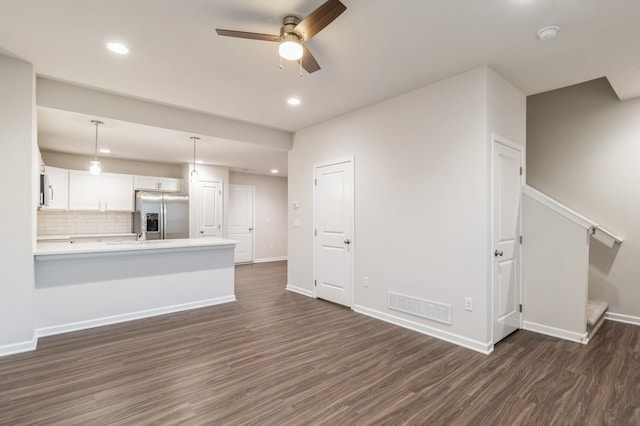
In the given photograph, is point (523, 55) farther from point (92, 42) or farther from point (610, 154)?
point (92, 42)

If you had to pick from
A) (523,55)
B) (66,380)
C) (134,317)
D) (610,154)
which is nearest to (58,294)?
(134,317)

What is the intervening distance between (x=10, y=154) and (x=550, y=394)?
5055 millimetres

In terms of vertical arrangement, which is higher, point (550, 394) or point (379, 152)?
point (379, 152)

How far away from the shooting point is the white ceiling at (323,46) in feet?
7.11

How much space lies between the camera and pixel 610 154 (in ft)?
12.9

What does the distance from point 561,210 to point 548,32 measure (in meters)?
1.84

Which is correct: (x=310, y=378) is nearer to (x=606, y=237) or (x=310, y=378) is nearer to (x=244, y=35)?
(x=244, y=35)

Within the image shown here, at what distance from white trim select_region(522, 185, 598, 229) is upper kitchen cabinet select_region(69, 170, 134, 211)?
23.2ft

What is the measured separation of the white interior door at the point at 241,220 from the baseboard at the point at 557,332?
6.65m

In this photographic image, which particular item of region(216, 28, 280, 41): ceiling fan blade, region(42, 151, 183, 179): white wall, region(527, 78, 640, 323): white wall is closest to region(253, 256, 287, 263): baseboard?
region(42, 151, 183, 179): white wall

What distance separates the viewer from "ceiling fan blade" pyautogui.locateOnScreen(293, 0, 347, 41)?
181 centimetres

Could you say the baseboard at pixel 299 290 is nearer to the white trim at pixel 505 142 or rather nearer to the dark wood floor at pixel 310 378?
the dark wood floor at pixel 310 378

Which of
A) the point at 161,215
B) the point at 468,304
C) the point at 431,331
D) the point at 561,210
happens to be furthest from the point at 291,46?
the point at 161,215

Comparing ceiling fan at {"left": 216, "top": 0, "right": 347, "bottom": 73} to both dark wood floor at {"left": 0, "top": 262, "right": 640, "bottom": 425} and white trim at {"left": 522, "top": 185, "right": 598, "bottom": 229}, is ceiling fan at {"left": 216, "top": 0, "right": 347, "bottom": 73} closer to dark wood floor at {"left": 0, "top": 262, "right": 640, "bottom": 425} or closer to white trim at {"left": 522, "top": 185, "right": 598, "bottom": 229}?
dark wood floor at {"left": 0, "top": 262, "right": 640, "bottom": 425}
